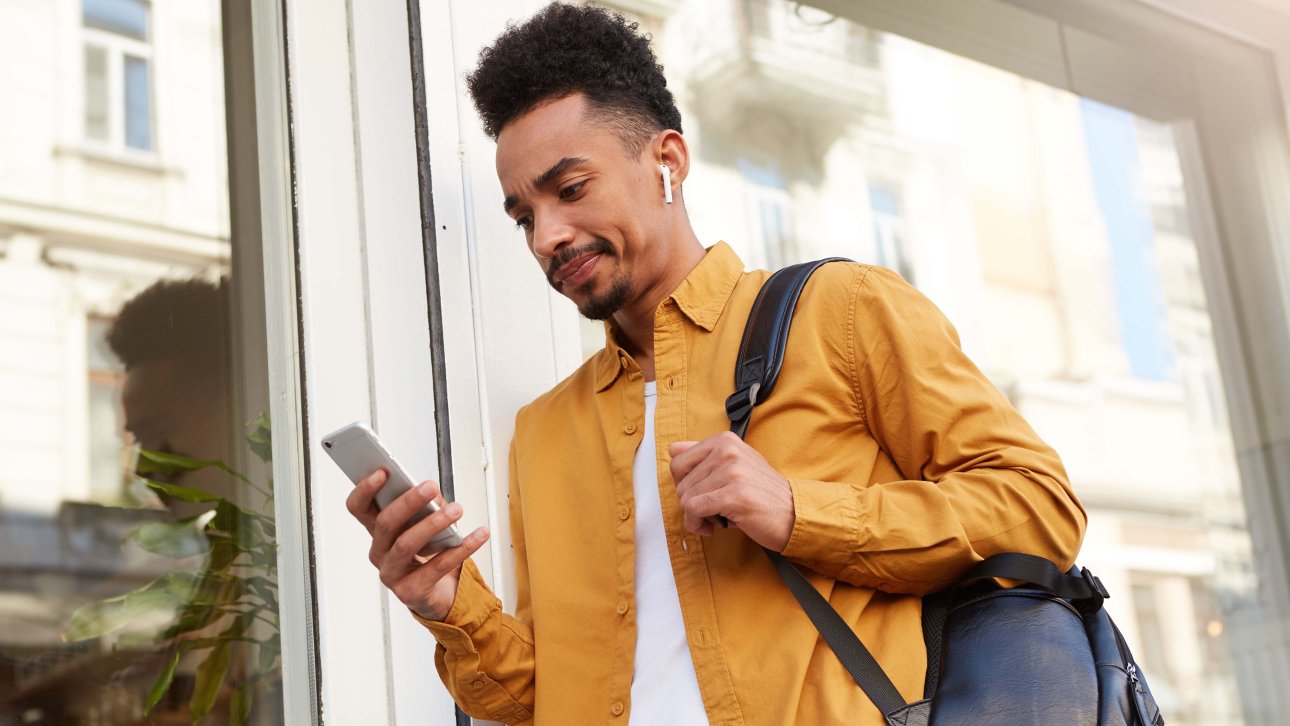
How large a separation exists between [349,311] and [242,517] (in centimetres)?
35

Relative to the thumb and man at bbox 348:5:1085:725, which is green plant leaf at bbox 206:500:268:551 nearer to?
man at bbox 348:5:1085:725

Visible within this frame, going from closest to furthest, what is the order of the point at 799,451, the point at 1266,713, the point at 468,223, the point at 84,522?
the point at 799,451, the point at 84,522, the point at 468,223, the point at 1266,713

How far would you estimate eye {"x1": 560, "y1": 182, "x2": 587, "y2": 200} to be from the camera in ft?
6.26

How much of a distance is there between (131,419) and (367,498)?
1.77 feet

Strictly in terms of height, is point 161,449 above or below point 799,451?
above

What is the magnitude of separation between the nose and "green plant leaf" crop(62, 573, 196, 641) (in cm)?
68

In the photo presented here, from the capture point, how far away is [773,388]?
1746 millimetres

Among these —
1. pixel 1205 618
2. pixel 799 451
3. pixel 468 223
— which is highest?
pixel 468 223

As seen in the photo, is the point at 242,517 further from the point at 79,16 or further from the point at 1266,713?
the point at 1266,713

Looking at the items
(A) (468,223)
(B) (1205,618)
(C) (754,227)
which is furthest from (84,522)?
(B) (1205,618)

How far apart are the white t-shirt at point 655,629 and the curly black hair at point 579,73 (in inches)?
18.0

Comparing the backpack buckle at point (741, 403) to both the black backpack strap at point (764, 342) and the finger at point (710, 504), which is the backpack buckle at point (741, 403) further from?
the finger at point (710, 504)

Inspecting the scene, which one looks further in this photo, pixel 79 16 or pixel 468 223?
pixel 468 223

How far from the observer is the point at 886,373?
5.61 feet
